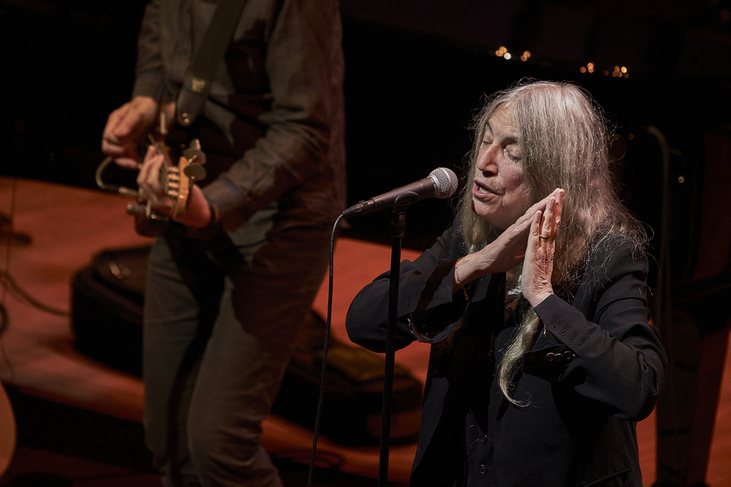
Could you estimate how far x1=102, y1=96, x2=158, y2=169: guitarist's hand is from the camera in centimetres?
208

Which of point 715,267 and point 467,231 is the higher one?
point 467,231

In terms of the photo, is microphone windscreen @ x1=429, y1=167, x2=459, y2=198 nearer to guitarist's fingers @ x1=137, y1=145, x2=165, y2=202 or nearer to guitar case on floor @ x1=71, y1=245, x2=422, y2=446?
guitarist's fingers @ x1=137, y1=145, x2=165, y2=202

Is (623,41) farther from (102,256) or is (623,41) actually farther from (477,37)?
(102,256)

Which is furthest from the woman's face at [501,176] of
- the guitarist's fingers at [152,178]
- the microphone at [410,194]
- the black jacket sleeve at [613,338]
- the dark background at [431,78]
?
the guitarist's fingers at [152,178]

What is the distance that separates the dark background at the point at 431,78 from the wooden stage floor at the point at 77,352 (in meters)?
0.26

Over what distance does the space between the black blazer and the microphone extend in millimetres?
170

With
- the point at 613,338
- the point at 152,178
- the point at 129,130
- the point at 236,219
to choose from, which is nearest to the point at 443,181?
the point at 613,338

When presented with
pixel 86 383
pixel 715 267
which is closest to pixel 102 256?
pixel 86 383

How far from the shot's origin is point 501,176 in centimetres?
135

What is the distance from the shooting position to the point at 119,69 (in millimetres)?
2982

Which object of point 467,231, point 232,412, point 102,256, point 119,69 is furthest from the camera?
point 102,256

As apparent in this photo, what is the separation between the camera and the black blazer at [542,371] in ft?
3.93

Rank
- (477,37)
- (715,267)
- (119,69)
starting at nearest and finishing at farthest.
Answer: (715,267), (477,37), (119,69)

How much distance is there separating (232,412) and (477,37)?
1516mm
